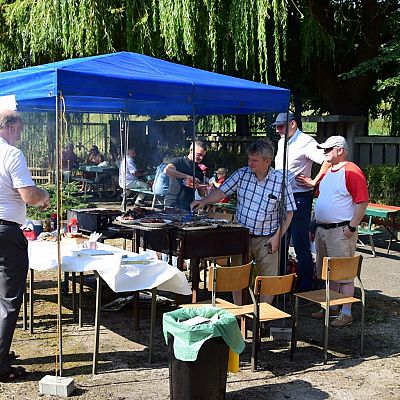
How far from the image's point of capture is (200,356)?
4.72m

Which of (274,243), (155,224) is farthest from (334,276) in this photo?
(155,224)

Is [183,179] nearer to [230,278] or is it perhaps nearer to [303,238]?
[303,238]

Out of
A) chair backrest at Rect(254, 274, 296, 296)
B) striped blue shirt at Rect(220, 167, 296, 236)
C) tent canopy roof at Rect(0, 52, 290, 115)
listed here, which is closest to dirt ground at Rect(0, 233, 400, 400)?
chair backrest at Rect(254, 274, 296, 296)

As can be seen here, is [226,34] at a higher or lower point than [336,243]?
higher

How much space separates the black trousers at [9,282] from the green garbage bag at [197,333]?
4.26 ft

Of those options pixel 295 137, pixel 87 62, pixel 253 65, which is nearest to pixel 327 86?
pixel 253 65

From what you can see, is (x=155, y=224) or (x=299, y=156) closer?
(x=155, y=224)

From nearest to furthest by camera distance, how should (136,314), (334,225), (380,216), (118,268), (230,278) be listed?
(118,268), (230,278), (136,314), (334,225), (380,216)

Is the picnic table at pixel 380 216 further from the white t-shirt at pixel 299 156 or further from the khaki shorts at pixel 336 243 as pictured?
the khaki shorts at pixel 336 243

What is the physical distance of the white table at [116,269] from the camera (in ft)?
18.3

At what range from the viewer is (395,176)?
12625 mm

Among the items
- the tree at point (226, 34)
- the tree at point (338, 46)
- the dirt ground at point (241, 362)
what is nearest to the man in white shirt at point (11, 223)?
the dirt ground at point (241, 362)

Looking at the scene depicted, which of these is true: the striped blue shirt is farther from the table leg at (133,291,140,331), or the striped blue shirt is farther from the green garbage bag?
the green garbage bag

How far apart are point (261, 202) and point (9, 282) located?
2.59 m
